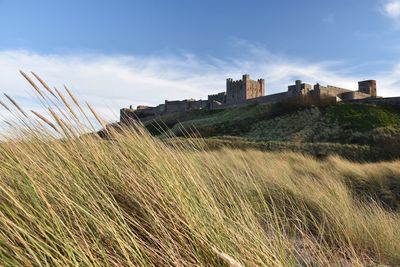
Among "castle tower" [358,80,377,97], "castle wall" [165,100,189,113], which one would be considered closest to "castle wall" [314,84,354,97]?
"castle tower" [358,80,377,97]

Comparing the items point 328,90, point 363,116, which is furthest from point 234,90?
point 363,116

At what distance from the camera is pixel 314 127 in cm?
2547

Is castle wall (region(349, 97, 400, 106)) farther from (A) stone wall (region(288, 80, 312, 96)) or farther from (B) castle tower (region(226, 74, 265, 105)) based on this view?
(B) castle tower (region(226, 74, 265, 105))

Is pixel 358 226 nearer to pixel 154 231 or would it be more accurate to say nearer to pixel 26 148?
pixel 154 231

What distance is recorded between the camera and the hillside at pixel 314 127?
1820 centimetres

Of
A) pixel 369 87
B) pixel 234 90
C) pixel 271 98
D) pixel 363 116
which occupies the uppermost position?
pixel 234 90

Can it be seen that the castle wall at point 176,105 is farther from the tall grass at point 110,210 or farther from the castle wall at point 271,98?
the tall grass at point 110,210

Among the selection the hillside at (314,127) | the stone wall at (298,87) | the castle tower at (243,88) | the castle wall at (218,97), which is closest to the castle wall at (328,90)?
the stone wall at (298,87)

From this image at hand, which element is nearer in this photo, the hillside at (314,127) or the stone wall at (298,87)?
the hillside at (314,127)

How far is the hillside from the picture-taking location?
18.2 metres

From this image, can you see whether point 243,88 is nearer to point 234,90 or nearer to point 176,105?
point 234,90

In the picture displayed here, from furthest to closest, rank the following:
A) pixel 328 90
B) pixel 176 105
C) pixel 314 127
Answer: pixel 176 105 → pixel 328 90 → pixel 314 127

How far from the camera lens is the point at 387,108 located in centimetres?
2816

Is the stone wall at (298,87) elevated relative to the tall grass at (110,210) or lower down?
elevated
